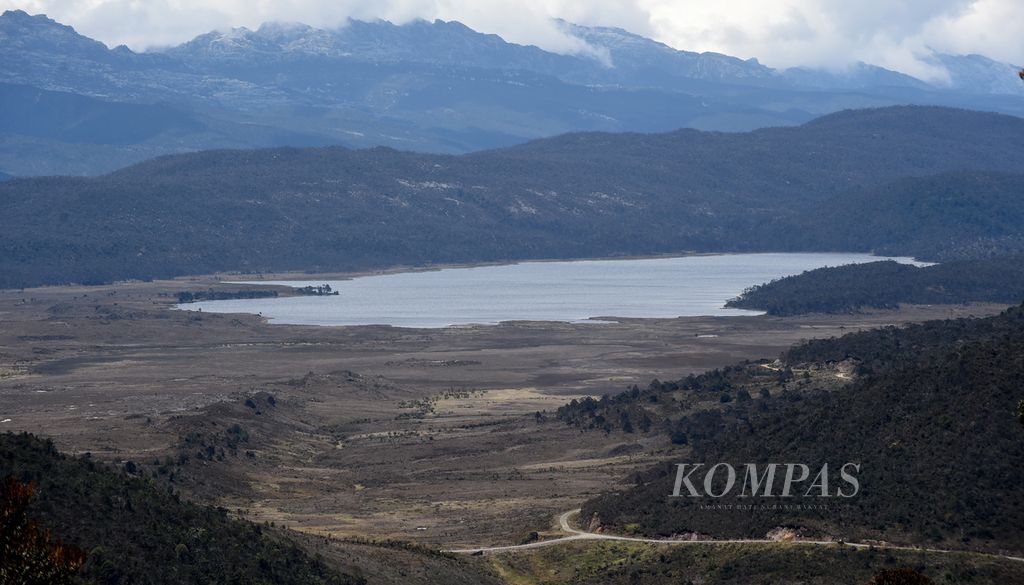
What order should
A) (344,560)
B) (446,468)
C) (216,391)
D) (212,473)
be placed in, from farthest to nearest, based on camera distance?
1. (216,391)
2. (446,468)
3. (212,473)
4. (344,560)

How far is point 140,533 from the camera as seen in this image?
156ft

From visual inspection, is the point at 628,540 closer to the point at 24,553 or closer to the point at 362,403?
the point at 24,553

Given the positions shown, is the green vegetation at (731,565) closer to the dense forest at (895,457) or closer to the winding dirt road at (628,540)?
the winding dirt road at (628,540)

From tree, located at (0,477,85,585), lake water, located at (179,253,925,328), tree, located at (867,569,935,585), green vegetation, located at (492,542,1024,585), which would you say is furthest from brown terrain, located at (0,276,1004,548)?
tree, located at (0,477,85,585)

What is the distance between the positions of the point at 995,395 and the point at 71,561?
1588 inches

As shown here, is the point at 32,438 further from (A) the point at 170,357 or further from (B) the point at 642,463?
(A) the point at 170,357

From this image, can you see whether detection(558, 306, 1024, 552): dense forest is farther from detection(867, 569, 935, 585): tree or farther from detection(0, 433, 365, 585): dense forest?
detection(867, 569, 935, 585): tree

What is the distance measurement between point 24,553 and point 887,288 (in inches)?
5955

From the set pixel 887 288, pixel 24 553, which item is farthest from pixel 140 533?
pixel 887 288

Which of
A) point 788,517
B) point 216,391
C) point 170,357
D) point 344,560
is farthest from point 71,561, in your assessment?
point 170,357

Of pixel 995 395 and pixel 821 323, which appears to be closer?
pixel 995 395

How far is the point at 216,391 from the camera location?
351ft

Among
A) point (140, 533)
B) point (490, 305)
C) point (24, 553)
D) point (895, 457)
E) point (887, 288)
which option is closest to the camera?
point (24, 553)

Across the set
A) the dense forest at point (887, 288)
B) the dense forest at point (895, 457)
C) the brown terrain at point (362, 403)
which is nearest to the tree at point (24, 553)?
the dense forest at point (895, 457)
